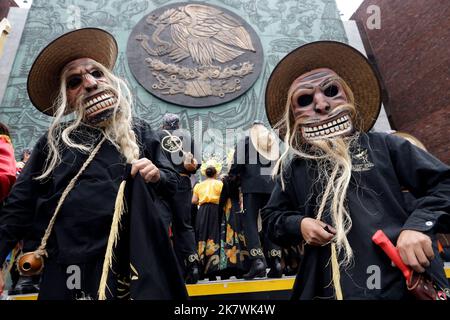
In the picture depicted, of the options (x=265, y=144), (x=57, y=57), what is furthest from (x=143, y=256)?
(x=265, y=144)

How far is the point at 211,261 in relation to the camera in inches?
156

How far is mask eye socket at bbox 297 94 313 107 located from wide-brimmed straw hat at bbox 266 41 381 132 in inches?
10.1

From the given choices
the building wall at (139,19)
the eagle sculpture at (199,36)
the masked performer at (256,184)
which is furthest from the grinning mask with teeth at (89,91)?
the eagle sculpture at (199,36)

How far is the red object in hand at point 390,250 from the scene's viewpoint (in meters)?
1.24

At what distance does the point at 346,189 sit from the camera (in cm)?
154

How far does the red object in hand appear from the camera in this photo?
1.24m

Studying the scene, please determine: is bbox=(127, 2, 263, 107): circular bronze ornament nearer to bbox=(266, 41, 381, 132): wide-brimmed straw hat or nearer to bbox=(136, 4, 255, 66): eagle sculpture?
bbox=(136, 4, 255, 66): eagle sculpture

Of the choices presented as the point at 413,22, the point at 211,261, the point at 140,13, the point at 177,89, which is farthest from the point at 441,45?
the point at 211,261

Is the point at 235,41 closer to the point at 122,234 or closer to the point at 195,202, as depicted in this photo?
the point at 195,202

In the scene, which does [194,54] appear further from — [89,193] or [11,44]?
[89,193]

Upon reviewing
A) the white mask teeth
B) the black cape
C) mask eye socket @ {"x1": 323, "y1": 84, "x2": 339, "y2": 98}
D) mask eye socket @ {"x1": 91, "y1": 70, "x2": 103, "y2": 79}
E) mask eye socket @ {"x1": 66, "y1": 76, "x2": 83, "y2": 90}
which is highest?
mask eye socket @ {"x1": 323, "y1": 84, "x2": 339, "y2": 98}

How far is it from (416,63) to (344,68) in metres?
10.6

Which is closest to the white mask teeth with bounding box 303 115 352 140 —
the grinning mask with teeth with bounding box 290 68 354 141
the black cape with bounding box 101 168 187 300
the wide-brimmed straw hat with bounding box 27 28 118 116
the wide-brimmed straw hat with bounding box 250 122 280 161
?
the grinning mask with teeth with bounding box 290 68 354 141

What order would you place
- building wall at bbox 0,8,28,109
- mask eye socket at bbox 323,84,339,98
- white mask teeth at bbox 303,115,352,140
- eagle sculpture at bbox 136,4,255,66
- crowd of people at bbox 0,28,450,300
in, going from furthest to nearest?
eagle sculpture at bbox 136,4,255,66
building wall at bbox 0,8,28,109
mask eye socket at bbox 323,84,339,98
white mask teeth at bbox 303,115,352,140
crowd of people at bbox 0,28,450,300
